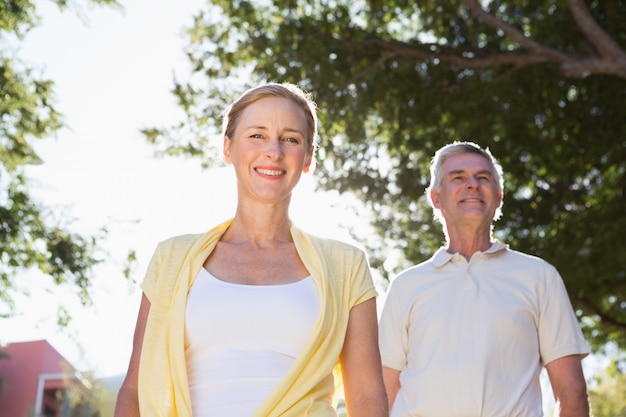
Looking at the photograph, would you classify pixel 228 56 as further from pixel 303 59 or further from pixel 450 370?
pixel 450 370

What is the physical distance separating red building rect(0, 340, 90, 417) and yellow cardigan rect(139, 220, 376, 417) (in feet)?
114

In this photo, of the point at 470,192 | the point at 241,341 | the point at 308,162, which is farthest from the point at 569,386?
the point at 241,341

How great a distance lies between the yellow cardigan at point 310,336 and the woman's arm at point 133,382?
0.05 m

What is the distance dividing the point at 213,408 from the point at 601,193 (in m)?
15.3

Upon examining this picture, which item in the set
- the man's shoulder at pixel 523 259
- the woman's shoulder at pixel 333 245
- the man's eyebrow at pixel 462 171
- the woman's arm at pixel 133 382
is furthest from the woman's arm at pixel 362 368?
the man's eyebrow at pixel 462 171

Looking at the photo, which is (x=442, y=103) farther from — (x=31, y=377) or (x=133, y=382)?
(x=31, y=377)

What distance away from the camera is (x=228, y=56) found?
15.2 meters

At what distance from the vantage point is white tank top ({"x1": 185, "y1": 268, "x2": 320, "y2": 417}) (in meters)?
3.54

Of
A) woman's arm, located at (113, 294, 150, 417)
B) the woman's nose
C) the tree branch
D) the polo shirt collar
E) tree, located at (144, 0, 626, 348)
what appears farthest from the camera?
tree, located at (144, 0, 626, 348)

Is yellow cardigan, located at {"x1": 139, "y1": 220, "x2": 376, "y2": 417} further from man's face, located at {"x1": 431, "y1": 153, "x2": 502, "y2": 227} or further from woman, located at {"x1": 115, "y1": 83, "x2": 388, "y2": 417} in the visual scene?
man's face, located at {"x1": 431, "y1": 153, "x2": 502, "y2": 227}

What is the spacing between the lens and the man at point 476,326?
18.7 ft

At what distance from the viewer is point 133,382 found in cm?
370

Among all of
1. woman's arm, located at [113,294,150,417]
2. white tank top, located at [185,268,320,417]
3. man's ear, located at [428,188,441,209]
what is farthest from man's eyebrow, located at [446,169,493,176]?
woman's arm, located at [113,294,150,417]

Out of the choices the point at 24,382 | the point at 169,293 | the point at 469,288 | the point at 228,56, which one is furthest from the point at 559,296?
the point at 24,382
